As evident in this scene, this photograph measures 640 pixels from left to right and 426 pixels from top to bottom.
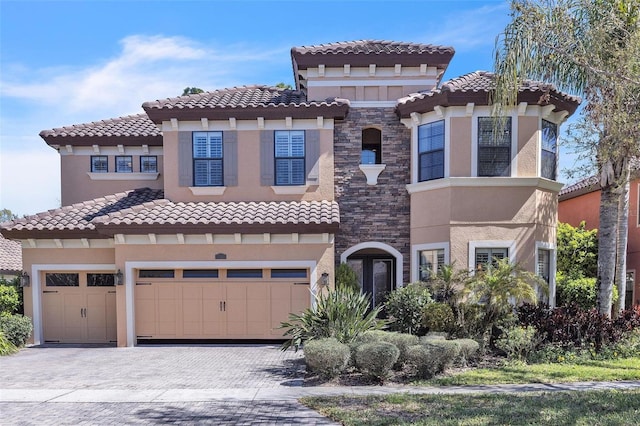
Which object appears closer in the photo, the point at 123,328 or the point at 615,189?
the point at 615,189

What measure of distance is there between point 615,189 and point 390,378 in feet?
27.0

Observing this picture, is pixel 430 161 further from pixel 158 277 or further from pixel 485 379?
pixel 158 277

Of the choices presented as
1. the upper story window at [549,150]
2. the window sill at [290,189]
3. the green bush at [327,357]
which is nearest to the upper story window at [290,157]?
the window sill at [290,189]

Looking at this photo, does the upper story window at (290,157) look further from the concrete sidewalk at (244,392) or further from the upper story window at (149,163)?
the concrete sidewalk at (244,392)

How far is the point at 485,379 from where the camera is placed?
889cm

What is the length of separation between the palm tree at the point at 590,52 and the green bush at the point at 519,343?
14.6ft

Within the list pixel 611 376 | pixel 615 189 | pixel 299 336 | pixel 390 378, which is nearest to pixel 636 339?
pixel 611 376

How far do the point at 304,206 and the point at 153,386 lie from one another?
264 inches

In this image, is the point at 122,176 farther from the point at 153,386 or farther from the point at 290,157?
the point at 153,386

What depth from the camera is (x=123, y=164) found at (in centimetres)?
1667

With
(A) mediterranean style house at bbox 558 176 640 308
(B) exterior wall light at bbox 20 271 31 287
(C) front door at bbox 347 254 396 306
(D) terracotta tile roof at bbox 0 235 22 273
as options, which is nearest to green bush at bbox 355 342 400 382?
(C) front door at bbox 347 254 396 306

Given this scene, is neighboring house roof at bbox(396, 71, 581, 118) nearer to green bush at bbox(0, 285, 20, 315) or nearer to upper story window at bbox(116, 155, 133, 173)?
upper story window at bbox(116, 155, 133, 173)

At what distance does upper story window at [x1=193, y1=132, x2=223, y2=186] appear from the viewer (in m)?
14.4

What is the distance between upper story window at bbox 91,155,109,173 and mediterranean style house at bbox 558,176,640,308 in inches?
660
